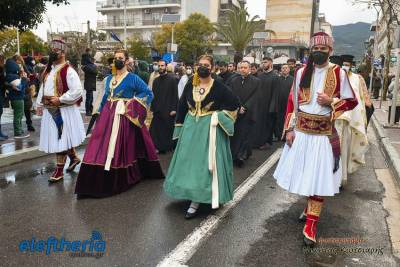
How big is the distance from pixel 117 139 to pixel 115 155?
0.75 ft

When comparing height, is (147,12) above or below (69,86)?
above

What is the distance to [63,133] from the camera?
252 inches

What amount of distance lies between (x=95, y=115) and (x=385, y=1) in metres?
17.3

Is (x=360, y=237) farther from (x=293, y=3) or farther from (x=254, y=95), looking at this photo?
(x=293, y=3)

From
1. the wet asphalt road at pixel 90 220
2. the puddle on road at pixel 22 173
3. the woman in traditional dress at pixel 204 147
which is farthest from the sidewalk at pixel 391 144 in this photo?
the puddle on road at pixel 22 173

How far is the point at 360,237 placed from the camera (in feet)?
15.5

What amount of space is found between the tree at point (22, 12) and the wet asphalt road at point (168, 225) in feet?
12.1

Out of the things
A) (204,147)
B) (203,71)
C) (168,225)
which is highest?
(203,71)

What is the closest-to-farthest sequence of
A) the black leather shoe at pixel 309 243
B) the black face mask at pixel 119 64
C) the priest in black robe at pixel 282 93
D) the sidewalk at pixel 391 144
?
the black leather shoe at pixel 309 243, the black face mask at pixel 119 64, the sidewalk at pixel 391 144, the priest in black robe at pixel 282 93

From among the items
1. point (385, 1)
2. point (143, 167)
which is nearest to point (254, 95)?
point (143, 167)

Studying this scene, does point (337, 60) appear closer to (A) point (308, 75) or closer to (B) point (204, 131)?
(A) point (308, 75)

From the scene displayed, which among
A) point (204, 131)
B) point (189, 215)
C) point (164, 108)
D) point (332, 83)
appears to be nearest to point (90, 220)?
point (189, 215)

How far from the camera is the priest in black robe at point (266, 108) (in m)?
9.90

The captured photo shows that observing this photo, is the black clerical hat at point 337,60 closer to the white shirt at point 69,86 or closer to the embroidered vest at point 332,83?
the embroidered vest at point 332,83
